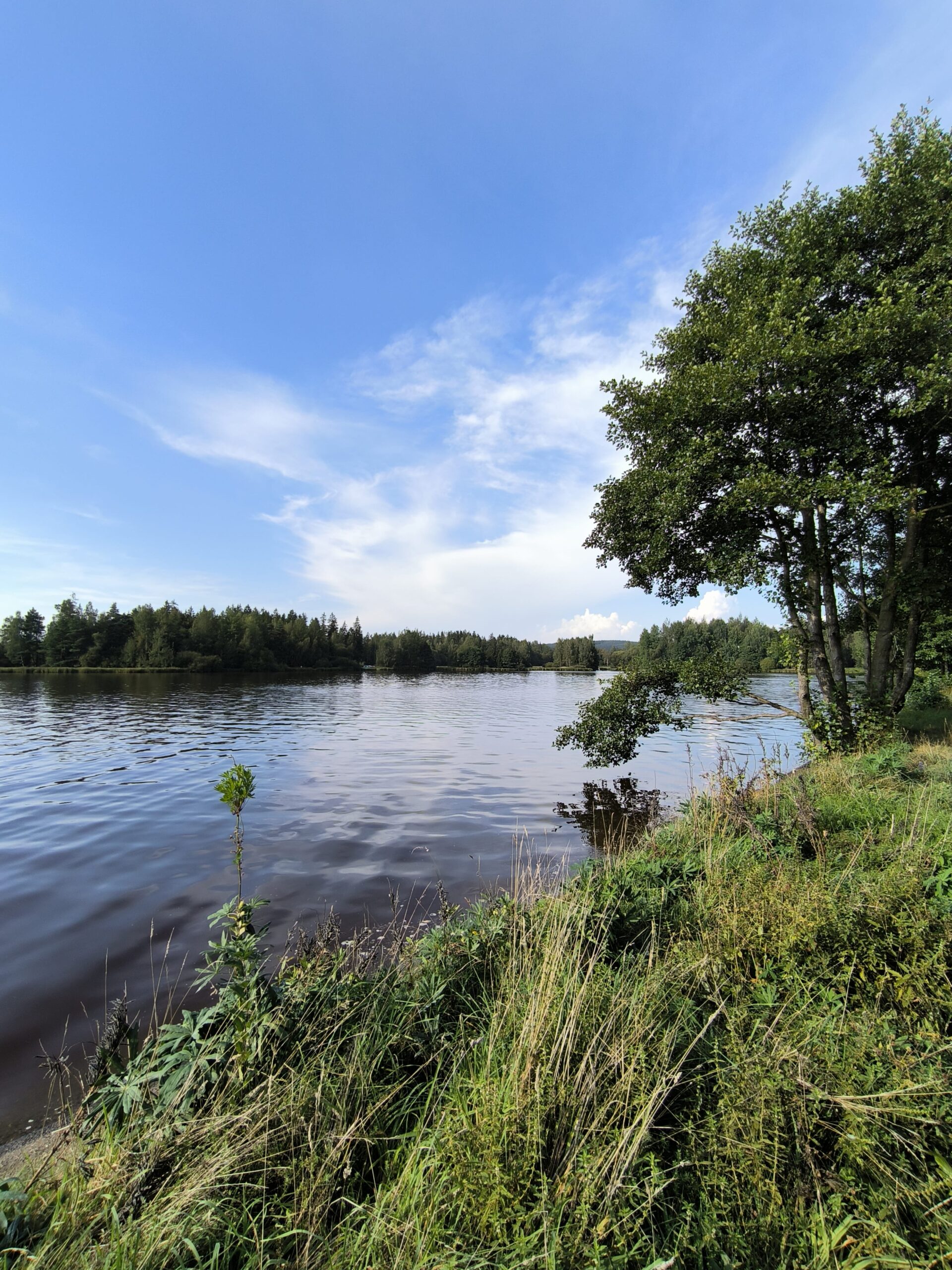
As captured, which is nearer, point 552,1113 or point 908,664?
point 552,1113

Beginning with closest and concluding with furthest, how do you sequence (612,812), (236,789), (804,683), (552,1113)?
(552,1113)
(236,789)
(612,812)
(804,683)

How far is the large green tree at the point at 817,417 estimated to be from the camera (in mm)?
11164

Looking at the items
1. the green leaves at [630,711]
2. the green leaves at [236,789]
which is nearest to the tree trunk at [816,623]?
the green leaves at [630,711]

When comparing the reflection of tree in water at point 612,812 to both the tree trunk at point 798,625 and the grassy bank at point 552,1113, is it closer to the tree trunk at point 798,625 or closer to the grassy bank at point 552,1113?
the tree trunk at point 798,625

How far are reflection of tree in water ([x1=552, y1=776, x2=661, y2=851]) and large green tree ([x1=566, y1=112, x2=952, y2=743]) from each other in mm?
5058

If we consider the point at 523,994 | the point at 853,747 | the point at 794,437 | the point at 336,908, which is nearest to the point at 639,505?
the point at 794,437

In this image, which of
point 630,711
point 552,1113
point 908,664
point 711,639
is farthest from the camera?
point 711,639

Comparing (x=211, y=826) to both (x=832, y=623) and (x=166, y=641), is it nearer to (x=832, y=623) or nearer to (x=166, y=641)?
(x=832, y=623)

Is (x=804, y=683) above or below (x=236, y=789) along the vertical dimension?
above

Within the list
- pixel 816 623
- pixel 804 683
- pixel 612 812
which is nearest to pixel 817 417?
pixel 816 623

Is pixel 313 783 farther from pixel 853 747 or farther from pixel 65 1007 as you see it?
pixel 853 747

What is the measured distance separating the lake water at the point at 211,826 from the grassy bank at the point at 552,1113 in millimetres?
2779

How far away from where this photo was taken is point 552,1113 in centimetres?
287

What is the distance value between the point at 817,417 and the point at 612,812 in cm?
1048
